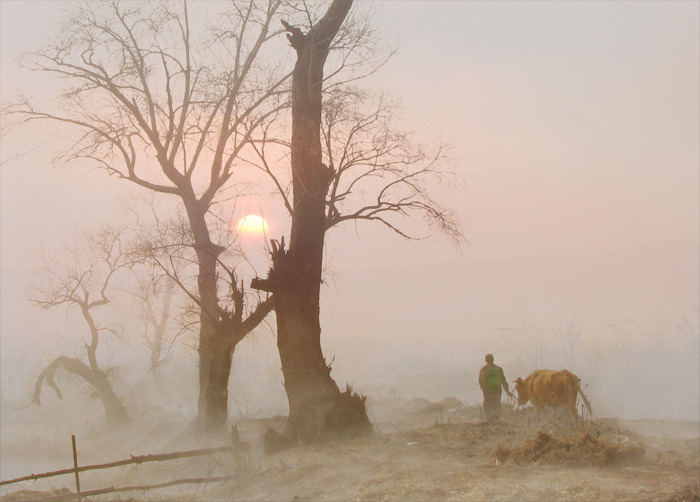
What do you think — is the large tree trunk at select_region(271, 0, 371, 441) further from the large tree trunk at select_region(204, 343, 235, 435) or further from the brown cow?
the brown cow

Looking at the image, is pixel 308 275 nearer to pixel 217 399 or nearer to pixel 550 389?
pixel 217 399

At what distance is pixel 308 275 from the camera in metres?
9.47

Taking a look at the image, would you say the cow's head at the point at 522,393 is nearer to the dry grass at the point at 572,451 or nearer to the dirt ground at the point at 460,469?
the dirt ground at the point at 460,469

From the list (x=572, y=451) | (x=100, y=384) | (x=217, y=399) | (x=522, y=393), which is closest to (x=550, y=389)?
(x=522, y=393)

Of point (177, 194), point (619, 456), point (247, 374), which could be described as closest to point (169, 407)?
point (247, 374)

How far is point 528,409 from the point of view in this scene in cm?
1130

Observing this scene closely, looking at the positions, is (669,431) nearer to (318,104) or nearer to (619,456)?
(619,456)

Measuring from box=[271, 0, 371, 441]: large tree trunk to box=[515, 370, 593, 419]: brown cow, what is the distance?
4087 millimetres

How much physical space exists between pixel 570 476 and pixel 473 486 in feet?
3.50

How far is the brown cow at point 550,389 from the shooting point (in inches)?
412

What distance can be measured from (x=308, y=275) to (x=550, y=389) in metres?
5.50

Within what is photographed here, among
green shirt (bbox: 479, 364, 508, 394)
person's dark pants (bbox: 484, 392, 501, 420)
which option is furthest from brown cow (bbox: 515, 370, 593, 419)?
person's dark pants (bbox: 484, 392, 501, 420)

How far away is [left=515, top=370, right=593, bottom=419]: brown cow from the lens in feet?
34.3

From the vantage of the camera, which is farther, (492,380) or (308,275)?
(492,380)
